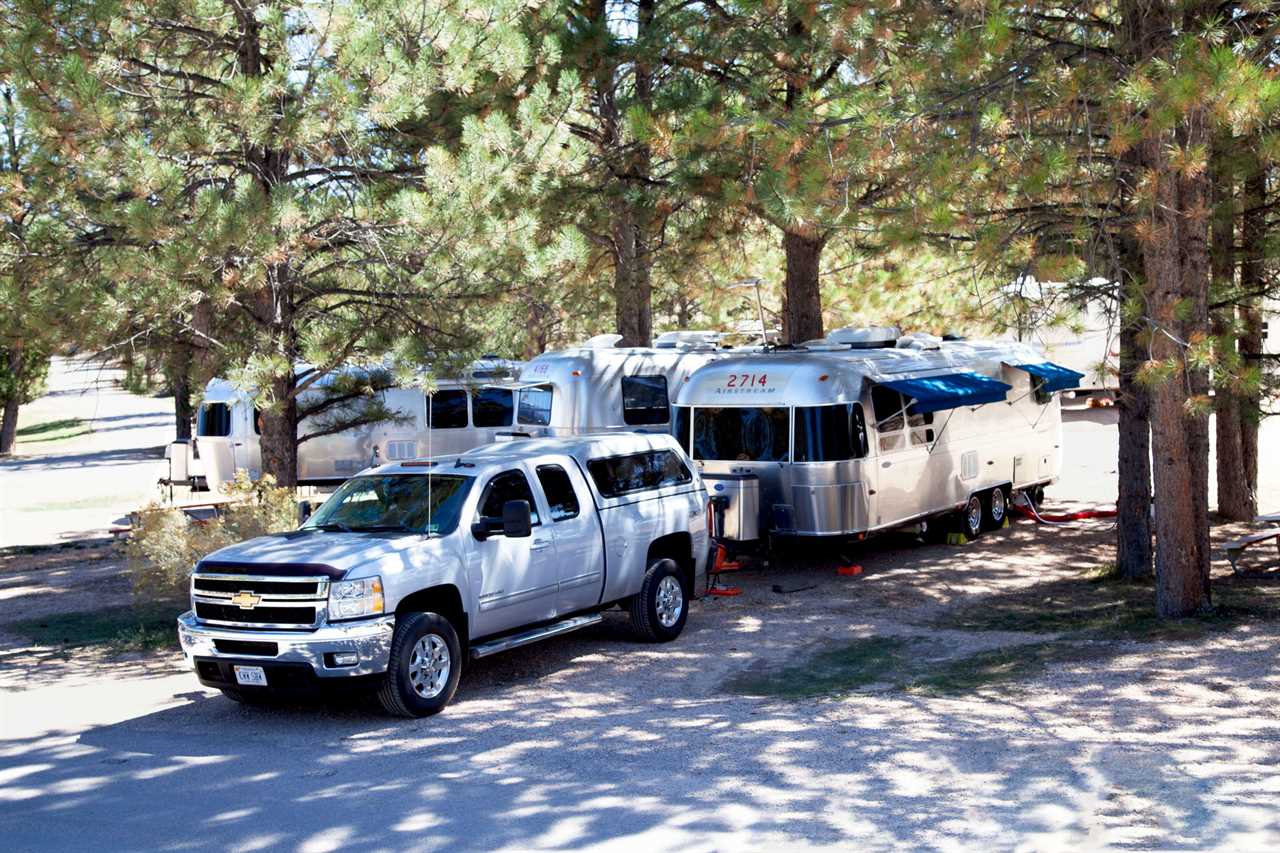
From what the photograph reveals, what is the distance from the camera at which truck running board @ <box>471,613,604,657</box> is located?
10.0 metres

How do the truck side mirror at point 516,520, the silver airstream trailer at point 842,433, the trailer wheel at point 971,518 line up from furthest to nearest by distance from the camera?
1. the trailer wheel at point 971,518
2. the silver airstream trailer at point 842,433
3. the truck side mirror at point 516,520

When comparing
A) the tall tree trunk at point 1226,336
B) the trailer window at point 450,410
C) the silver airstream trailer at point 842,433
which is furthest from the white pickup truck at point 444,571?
the trailer window at point 450,410

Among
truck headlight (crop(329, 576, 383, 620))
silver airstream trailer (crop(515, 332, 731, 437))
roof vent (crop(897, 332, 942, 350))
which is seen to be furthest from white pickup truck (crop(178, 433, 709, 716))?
silver airstream trailer (crop(515, 332, 731, 437))

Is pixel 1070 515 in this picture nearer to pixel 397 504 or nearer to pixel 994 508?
pixel 994 508

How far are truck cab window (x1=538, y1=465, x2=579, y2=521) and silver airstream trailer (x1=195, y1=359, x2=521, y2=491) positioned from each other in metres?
12.2

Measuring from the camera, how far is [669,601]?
39.5ft

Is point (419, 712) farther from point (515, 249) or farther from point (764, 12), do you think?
point (764, 12)

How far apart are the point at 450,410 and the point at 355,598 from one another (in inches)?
598

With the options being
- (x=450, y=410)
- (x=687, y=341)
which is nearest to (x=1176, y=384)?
(x=687, y=341)

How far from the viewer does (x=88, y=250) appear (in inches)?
497

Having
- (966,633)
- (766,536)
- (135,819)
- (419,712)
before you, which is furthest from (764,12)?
(135,819)

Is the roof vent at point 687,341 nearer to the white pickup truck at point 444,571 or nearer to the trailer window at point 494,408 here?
the trailer window at point 494,408

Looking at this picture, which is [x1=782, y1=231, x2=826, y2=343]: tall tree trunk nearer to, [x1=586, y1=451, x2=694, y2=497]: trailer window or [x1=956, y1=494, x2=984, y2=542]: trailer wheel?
[x1=956, y1=494, x2=984, y2=542]: trailer wheel

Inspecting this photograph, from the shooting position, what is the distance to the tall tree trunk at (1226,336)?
12.1 metres
